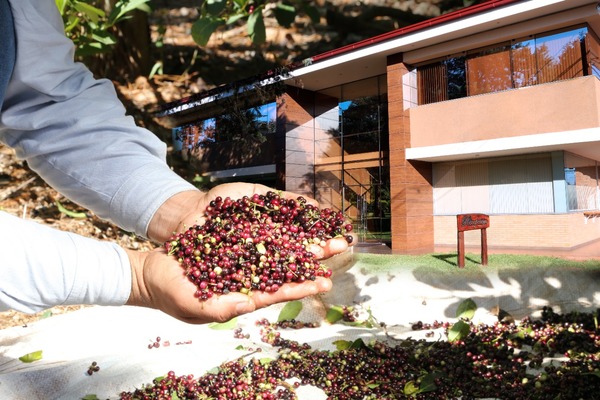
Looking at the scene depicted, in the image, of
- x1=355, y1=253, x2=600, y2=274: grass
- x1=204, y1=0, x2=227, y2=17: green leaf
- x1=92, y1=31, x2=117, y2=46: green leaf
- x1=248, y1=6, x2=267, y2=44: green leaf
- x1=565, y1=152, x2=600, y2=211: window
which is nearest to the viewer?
x1=204, y1=0, x2=227, y2=17: green leaf

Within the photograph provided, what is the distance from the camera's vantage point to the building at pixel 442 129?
141 inches

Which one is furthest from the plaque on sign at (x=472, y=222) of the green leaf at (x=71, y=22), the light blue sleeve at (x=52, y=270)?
the green leaf at (x=71, y=22)

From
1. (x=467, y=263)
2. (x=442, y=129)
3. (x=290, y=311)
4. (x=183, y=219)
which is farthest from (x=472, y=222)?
(x=183, y=219)

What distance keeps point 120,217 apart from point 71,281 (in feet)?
1.00

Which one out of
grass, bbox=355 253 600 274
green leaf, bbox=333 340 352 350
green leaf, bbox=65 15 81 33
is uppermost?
green leaf, bbox=65 15 81 33

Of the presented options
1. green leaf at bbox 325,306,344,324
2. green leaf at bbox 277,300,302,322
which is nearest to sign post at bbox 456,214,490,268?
green leaf at bbox 325,306,344,324

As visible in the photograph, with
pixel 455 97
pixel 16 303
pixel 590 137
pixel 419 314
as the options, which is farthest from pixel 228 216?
pixel 455 97

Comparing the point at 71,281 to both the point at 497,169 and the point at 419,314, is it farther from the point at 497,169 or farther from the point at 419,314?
the point at 497,169

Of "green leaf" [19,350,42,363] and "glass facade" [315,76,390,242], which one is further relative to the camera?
"glass facade" [315,76,390,242]

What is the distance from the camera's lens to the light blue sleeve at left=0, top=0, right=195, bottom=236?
27.9 inches

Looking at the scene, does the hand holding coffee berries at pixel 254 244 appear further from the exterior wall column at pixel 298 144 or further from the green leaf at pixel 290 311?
the exterior wall column at pixel 298 144

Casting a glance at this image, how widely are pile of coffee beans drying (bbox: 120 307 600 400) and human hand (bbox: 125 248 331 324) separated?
71cm

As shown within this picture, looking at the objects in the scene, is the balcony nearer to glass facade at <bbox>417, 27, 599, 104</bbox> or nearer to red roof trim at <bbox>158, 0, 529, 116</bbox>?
glass facade at <bbox>417, 27, 599, 104</bbox>

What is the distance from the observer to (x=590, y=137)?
11.8 ft
